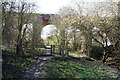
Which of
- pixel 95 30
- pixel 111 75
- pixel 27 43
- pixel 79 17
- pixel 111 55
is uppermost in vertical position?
pixel 79 17

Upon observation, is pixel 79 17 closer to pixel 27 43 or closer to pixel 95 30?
pixel 95 30

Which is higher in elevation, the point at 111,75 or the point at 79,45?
the point at 79,45

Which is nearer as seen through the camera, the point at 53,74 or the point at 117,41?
the point at 53,74

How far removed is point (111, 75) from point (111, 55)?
2.43 m

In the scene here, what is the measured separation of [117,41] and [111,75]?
2.33 m

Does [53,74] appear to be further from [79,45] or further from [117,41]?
[79,45]

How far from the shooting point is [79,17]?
6.92 m

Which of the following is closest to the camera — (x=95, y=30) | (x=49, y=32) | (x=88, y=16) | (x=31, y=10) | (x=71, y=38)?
(x=88, y=16)

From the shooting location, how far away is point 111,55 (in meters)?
7.60

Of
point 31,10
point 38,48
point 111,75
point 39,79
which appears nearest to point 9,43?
point 38,48

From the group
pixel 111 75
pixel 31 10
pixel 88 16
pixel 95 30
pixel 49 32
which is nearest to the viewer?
pixel 111 75

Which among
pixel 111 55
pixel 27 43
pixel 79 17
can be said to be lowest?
pixel 111 55

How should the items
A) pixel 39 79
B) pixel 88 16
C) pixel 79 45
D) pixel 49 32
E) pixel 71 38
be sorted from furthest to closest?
pixel 49 32, pixel 79 45, pixel 71 38, pixel 88 16, pixel 39 79

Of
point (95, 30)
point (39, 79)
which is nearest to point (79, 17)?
point (95, 30)
